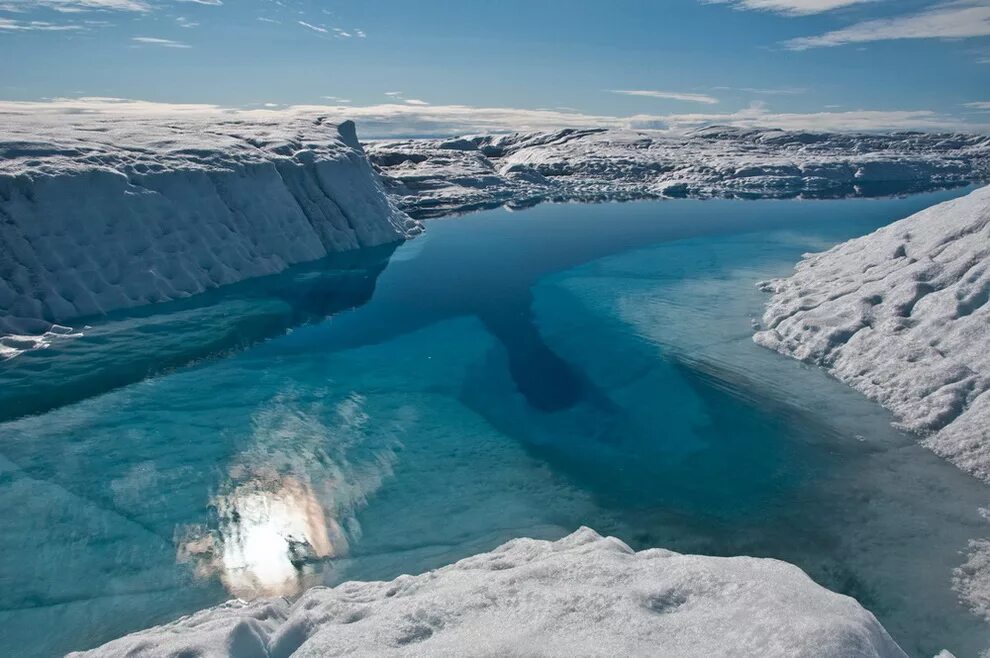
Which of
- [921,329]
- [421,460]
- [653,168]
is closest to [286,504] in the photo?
[421,460]

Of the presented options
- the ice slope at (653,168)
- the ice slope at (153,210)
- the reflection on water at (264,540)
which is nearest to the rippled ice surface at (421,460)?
the reflection on water at (264,540)

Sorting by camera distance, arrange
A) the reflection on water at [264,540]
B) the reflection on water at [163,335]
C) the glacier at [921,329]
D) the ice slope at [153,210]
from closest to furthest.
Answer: the reflection on water at [264,540], the glacier at [921,329], the reflection on water at [163,335], the ice slope at [153,210]

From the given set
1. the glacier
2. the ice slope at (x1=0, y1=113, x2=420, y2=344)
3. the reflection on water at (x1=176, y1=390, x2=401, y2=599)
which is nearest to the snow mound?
the glacier

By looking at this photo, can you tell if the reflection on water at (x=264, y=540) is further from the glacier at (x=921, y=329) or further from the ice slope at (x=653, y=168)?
the ice slope at (x=653, y=168)

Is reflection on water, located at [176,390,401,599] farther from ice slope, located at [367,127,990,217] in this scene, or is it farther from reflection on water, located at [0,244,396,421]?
ice slope, located at [367,127,990,217]

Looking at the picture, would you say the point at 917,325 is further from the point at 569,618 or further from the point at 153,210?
the point at 153,210
